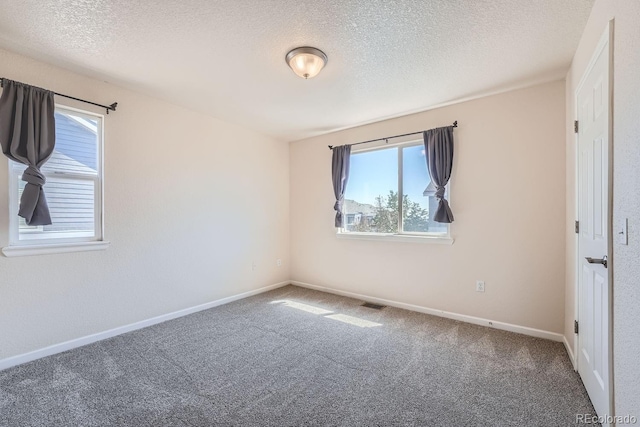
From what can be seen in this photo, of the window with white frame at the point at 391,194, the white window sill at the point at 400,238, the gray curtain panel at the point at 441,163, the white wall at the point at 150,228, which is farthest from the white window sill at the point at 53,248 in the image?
the gray curtain panel at the point at 441,163

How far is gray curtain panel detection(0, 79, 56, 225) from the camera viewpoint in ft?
7.24

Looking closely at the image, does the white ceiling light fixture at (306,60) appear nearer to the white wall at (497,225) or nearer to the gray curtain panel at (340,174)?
the white wall at (497,225)

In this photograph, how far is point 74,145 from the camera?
2639 millimetres

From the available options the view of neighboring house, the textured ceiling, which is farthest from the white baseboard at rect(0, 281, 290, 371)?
the textured ceiling

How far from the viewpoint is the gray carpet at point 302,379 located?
171cm

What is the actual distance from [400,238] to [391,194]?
2.09 feet

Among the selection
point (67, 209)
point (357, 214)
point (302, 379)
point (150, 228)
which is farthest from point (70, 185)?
point (357, 214)

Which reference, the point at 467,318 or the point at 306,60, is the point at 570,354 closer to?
the point at 467,318

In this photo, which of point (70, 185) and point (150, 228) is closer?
point (70, 185)

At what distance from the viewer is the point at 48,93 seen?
240 cm

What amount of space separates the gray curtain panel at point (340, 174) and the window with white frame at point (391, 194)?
142 millimetres

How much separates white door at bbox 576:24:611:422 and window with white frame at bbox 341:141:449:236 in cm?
143

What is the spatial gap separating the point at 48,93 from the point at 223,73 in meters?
1.49

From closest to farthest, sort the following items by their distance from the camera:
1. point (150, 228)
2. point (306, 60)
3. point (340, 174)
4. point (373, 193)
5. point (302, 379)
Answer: point (302, 379), point (306, 60), point (150, 228), point (373, 193), point (340, 174)
